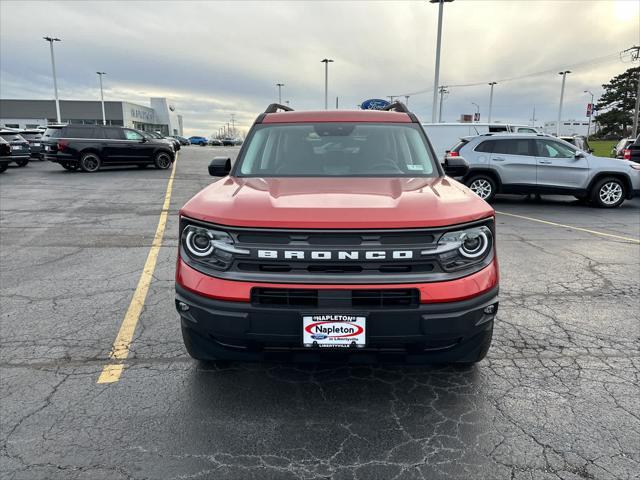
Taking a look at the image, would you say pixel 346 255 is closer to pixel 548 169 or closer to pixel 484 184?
pixel 484 184

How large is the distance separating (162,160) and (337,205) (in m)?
19.7

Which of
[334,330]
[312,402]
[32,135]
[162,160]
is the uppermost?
[32,135]

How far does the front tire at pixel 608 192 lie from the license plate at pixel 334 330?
466 inches

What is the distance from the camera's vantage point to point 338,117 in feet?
14.4

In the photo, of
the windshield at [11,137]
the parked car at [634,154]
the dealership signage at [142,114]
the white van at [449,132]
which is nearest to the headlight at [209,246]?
the parked car at [634,154]

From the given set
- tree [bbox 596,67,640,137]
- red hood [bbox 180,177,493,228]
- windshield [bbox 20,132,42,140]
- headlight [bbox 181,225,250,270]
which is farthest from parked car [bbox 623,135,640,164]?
tree [bbox 596,67,640,137]

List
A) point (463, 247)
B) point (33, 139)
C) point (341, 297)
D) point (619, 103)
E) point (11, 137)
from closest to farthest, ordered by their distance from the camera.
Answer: point (341, 297) → point (463, 247) → point (11, 137) → point (33, 139) → point (619, 103)

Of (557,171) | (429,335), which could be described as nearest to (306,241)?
(429,335)

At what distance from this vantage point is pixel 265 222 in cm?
260

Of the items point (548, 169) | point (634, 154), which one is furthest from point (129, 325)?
point (634, 154)

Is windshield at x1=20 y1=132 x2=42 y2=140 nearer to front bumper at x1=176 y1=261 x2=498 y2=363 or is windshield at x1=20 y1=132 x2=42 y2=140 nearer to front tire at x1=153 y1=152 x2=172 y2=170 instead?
front tire at x1=153 y1=152 x2=172 y2=170

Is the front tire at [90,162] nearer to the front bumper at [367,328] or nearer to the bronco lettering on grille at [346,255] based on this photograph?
the front bumper at [367,328]

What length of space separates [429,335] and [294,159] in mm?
2040

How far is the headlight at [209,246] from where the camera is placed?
2.67 meters
